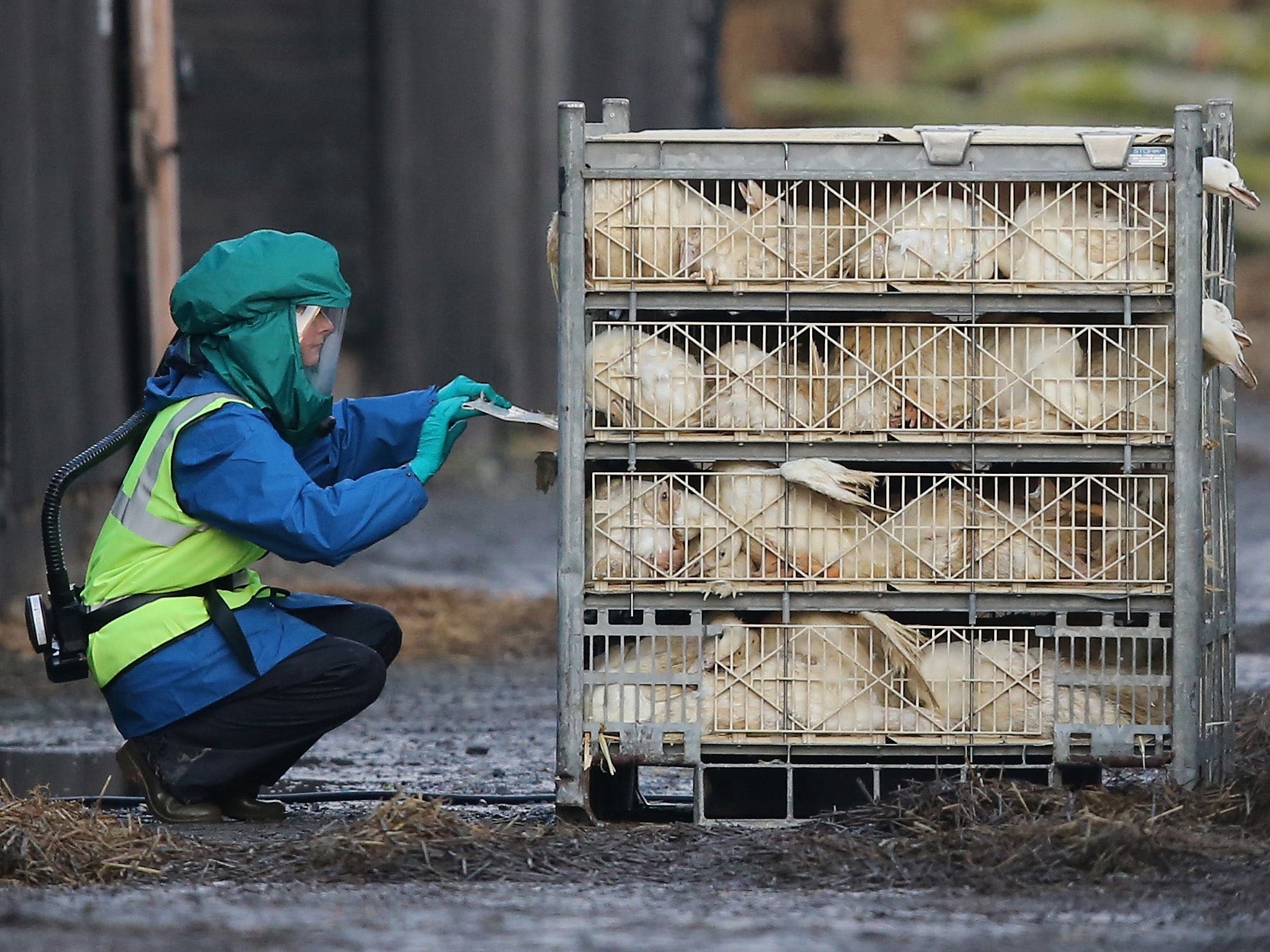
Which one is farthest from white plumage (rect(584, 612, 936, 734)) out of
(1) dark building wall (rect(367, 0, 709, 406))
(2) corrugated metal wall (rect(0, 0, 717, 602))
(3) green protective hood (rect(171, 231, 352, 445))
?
(1) dark building wall (rect(367, 0, 709, 406))

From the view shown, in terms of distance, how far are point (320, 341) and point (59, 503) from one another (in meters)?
0.79

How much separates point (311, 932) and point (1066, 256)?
2.37m

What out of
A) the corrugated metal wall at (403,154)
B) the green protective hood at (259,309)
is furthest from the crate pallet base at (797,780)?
the corrugated metal wall at (403,154)

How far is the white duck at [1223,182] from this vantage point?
5.29m

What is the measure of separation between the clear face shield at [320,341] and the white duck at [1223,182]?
2.22m

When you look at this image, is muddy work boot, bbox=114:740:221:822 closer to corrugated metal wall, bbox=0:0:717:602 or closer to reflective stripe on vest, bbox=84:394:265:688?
reflective stripe on vest, bbox=84:394:265:688

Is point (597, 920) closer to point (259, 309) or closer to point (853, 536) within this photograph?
point (853, 536)

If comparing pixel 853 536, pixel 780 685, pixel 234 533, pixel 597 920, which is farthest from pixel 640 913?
pixel 234 533

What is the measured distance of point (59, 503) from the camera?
18.7 feet

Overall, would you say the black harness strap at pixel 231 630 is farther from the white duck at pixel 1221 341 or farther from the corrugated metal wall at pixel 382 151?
the corrugated metal wall at pixel 382 151

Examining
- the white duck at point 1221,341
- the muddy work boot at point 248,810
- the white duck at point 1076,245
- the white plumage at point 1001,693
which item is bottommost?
the muddy work boot at point 248,810

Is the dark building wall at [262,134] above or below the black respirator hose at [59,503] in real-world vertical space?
above

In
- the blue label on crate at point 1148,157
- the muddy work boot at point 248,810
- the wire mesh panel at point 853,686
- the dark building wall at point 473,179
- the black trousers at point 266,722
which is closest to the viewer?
the blue label on crate at point 1148,157

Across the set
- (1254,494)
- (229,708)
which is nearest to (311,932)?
(229,708)
